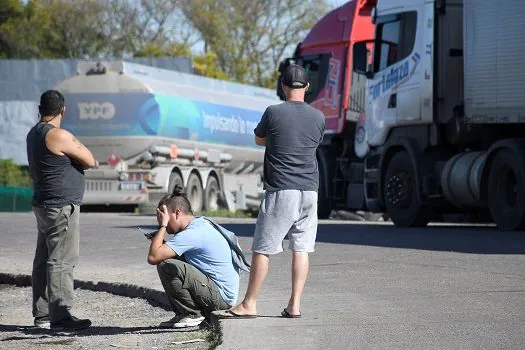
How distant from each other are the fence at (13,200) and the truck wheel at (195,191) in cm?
420

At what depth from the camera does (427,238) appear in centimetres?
1788

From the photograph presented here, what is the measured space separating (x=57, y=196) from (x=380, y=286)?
10.0ft

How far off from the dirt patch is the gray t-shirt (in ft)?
3.69

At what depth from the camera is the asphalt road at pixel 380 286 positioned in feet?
27.0

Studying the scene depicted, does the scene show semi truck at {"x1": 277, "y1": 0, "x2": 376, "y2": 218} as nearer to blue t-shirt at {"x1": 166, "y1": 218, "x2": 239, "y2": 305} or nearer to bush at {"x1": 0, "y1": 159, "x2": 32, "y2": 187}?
blue t-shirt at {"x1": 166, "y1": 218, "x2": 239, "y2": 305}

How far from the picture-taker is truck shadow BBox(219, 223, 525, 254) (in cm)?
1573

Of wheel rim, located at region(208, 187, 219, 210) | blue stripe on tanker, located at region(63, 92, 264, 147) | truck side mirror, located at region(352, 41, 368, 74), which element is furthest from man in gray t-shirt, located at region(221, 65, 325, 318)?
wheel rim, located at region(208, 187, 219, 210)

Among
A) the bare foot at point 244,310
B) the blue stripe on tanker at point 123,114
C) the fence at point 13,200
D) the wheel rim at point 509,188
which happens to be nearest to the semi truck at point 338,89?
the blue stripe on tanker at point 123,114

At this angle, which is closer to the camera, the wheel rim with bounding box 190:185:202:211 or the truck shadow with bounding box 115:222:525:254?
the truck shadow with bounding box 115:222:525:254

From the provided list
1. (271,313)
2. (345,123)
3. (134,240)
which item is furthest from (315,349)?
(345,123)

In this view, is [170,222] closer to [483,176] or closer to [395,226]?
[483,176]

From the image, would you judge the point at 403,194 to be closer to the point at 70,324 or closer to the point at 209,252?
the point at 70,324

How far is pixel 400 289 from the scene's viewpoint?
11.1 m

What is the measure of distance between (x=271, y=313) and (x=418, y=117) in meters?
12.1
